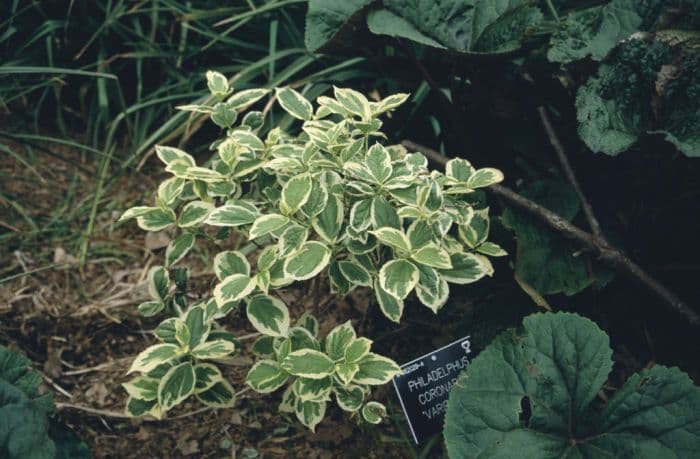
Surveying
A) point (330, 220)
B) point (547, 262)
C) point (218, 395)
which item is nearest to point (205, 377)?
point (218, 395)

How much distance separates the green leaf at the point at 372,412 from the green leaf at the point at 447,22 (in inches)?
33.1

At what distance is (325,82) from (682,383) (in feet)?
4.61

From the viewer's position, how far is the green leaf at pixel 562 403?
1217 mm

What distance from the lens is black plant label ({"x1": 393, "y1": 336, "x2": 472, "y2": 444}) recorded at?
1430 mm

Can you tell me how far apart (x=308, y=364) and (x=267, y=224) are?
0.87ft

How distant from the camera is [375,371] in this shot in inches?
48.6

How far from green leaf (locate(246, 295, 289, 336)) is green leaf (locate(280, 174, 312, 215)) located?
194 millimetres

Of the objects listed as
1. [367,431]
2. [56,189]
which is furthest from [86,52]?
[367,431]

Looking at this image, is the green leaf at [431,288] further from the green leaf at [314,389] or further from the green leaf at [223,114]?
the green leaf at [223,114]

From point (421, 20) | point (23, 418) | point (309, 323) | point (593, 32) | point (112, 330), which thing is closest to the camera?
point (23, 418)

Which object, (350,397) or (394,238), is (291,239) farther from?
(350,397)

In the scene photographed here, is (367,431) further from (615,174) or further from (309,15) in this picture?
(309,15)

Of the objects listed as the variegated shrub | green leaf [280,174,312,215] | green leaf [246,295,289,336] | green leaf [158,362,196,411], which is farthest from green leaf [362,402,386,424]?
green leaf [280,174,312,215]

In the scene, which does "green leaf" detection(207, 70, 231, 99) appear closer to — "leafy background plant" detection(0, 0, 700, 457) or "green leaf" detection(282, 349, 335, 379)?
"leafy background plant" detection(0, 0, 700, 457)
